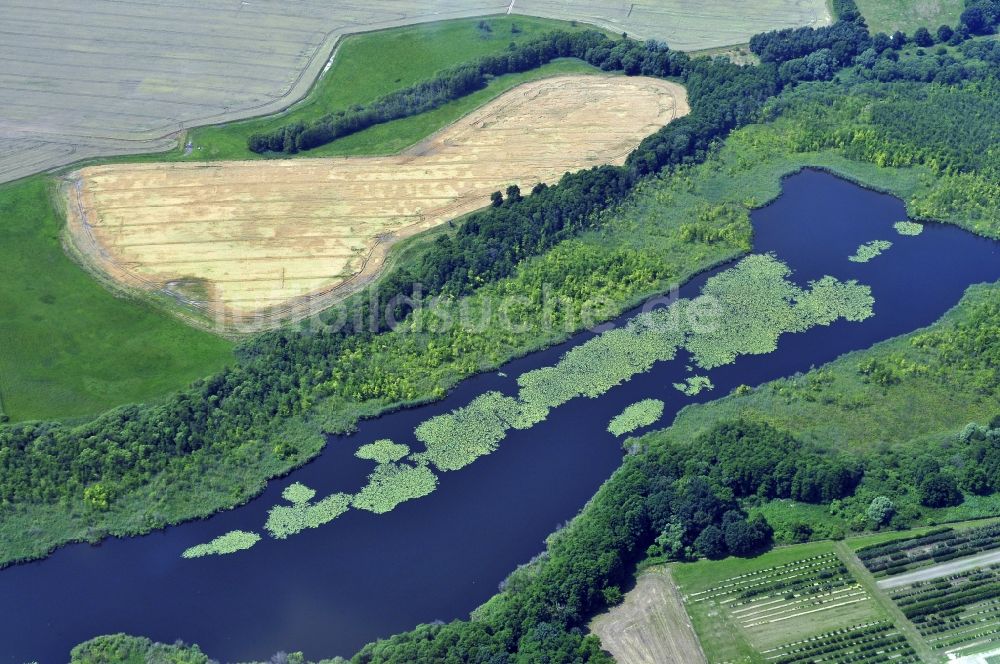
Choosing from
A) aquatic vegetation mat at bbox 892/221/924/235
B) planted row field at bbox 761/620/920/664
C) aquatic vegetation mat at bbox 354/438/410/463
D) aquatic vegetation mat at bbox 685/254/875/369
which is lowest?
planted row field at bbox 761/620/920/664

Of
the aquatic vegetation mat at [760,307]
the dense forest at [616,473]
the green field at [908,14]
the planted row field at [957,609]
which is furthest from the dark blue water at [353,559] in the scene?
the green field at [908,14]

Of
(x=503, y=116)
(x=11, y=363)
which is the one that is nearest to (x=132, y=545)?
(x=11, y=363)

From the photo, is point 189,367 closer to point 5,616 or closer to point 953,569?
point 5,616

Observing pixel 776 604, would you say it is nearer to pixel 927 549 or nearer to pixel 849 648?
pixel 849 648

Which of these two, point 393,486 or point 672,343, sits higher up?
point 672,343

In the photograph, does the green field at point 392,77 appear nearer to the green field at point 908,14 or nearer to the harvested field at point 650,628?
the green field at point 908,14

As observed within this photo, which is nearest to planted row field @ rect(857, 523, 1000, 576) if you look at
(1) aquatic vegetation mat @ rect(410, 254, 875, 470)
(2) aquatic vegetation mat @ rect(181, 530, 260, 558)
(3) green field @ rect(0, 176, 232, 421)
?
(1) aquatic vegetation mat @ rect(410, 254, 875, 470)

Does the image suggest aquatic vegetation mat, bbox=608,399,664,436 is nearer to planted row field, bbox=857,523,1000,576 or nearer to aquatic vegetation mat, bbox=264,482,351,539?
planted row field, bbox=857,523,1000,576

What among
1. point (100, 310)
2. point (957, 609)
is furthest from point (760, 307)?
point (100, 310)
